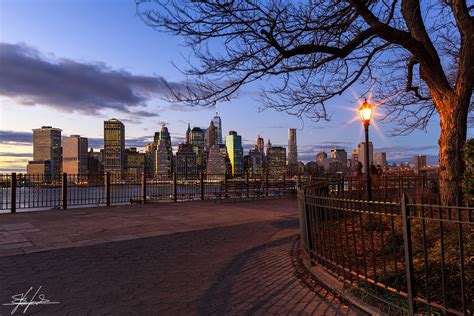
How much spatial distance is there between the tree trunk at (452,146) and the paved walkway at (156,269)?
13.4 ft

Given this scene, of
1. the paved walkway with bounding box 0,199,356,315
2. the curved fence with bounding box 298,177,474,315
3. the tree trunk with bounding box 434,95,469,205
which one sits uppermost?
the tree trunk with bounding box 434,95,469,205

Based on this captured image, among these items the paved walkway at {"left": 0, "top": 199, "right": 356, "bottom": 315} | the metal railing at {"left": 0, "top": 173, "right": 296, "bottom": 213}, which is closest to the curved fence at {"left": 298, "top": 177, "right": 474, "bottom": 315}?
the paved walkway at {"left": 0, "top": 199, "right": 356, "bottom": 315}

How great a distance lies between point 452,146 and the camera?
878 centimetres

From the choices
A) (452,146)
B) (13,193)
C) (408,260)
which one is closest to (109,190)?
(13,193)

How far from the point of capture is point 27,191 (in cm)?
1750

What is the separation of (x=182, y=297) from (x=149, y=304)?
0.48m

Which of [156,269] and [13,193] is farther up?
[13,193]

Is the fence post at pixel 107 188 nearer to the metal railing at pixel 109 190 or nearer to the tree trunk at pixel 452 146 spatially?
the metal railing at pixel 109 190

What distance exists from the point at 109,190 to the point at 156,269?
509 inches

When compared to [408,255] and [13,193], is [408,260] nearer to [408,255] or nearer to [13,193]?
[408,255]

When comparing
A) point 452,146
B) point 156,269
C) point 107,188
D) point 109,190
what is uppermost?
point 452,146

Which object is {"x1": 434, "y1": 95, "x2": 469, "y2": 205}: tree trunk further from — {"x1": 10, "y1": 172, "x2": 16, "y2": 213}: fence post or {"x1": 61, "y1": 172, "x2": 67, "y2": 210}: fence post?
{"x1": 10, "y1": 172, "x2": 16, "y2": 213}: fence post

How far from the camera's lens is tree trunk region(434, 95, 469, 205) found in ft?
28.5

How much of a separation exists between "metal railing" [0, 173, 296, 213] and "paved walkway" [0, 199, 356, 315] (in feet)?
17.2
